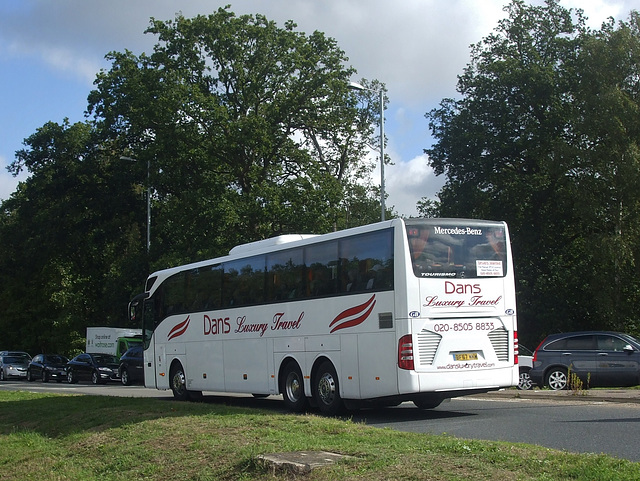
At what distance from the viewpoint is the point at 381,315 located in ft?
45.6

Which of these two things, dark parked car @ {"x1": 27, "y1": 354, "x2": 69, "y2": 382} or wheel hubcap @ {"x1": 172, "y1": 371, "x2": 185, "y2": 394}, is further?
dark parked car @ {"x1": 27, "y1": 354, "x2": 69, "y2": 382}

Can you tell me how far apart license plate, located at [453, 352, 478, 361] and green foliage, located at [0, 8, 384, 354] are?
2360 centimetres

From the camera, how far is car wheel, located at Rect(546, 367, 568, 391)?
72.1 feet

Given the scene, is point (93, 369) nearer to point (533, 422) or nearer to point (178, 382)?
point (178, 382)

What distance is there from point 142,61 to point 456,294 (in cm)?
3244

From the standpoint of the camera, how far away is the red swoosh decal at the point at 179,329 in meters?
20.6

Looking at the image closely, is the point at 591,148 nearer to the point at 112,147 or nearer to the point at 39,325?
the point at 112,147

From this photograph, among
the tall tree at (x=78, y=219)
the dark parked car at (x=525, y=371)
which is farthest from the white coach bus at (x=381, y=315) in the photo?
the tall tree at (x=78, y=219)

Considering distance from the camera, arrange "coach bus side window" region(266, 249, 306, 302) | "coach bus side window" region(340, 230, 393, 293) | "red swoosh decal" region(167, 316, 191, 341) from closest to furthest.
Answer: "coach bus side window" region(340, 230, 393, 293) → "coach bus side window" region(266, 249, 306, 302) → "red swoosh decal" region(167, 316, 191, 341)

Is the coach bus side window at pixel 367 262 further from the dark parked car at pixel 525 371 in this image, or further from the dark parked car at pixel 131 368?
the dark parked car at pixel 131 368

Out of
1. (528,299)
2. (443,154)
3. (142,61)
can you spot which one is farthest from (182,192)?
(528,299)

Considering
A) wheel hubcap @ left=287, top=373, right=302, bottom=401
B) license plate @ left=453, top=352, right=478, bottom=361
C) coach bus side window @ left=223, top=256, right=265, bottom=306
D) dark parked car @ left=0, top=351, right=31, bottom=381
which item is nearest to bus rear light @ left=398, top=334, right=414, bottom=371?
license plate @ left=453, top=352, right=478, bottom=361

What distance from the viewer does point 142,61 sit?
4241cm

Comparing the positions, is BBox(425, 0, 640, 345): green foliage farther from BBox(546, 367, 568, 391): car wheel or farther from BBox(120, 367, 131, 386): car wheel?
BBox(120, 367, 131, 386): car wheel
